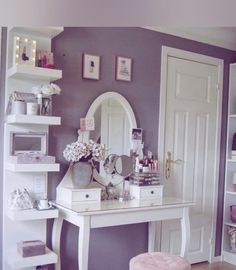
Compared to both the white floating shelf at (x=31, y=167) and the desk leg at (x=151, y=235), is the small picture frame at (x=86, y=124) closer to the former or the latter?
the white floating shelf at (x=31, y=167)

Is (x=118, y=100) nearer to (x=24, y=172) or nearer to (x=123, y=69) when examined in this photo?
(x=123, y=69)

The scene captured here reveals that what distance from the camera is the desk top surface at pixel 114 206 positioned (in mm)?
2230

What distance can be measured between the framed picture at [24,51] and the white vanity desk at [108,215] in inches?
40.0

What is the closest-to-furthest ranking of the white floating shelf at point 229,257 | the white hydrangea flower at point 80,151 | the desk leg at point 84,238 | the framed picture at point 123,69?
the desk leg at point 84,238 < the white hydrangea flower at point 80,151 < the framed picture at point 123,69 < the white floating shelf at point 229,257

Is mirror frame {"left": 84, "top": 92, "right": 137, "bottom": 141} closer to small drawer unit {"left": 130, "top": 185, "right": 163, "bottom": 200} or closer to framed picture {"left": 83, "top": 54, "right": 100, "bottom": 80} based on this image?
framed picture {"left": 83, "top": 54, "right": 100, "bottom": 80}

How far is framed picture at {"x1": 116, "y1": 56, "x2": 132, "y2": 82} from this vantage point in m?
2.89

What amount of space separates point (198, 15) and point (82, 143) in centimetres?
236

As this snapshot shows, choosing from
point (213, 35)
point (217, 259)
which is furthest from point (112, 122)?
point (217, 259)

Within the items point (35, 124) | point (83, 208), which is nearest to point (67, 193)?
point (83, 208)

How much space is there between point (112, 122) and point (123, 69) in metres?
0.48

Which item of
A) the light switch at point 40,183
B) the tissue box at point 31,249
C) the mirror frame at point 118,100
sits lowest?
the tissue box at point 31,249

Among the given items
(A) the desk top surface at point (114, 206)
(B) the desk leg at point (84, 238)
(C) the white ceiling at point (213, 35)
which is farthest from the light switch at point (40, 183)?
(C) the white ceiling at point (213, 35)

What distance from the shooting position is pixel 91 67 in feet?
9.02

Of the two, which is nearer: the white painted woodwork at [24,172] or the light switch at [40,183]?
the white painted woodwork at [24,172]
